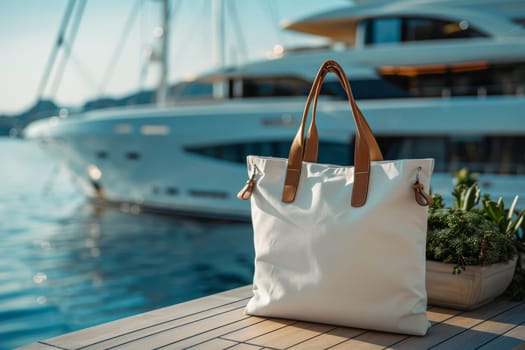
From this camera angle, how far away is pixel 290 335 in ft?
8.31

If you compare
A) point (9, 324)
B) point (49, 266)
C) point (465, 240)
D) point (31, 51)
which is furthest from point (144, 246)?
point (31, 51)

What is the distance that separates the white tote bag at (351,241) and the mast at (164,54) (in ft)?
41.3

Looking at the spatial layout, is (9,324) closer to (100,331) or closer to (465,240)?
(100,331)

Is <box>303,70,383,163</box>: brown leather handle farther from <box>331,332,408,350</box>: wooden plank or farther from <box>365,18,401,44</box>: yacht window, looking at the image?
<box>365,18,401,44</box>: yacht window

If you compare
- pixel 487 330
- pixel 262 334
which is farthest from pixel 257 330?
pixel 487 330

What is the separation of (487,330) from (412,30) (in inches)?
434

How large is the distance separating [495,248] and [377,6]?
10949mm

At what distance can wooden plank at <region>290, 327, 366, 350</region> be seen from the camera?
94.5 inches

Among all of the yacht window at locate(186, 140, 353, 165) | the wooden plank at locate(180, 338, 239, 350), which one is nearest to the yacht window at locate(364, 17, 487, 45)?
the yacht window at locate(186, 140, 353, 165)

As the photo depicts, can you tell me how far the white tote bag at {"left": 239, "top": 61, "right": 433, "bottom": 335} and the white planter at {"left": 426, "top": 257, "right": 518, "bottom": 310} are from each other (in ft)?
1.42

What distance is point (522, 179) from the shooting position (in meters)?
11.4

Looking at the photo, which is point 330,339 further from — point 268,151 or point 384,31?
point 384,31

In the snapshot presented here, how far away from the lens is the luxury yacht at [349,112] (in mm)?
11625

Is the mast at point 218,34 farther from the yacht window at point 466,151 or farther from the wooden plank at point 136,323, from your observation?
the wooden plank at point 136,323
